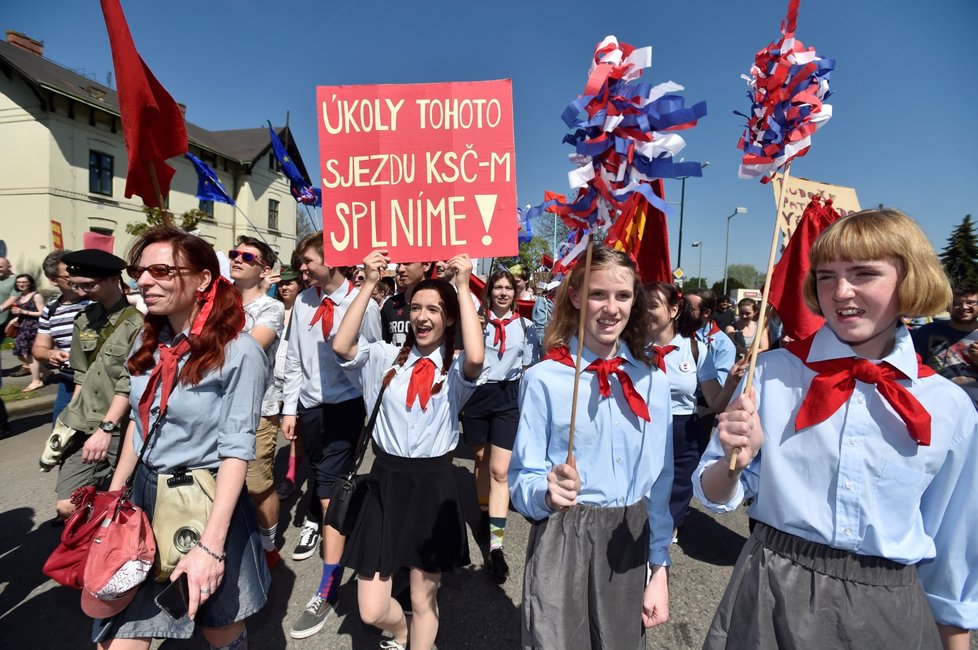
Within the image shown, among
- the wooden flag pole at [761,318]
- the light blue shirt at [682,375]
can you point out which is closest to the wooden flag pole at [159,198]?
the wooden flag pole at [761,318]

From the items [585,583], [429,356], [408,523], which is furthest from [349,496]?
[585,583]

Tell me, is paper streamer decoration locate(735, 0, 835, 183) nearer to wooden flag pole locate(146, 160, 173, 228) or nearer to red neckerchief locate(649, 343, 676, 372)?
red neckerchief locate(649, 343, 676, 372)

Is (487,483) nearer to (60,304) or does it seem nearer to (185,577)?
(185,577)

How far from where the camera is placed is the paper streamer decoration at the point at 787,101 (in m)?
1.59

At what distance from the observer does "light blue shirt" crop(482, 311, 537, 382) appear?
14.6ft

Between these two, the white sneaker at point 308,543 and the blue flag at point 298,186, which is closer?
the white sneaker at point 308,543

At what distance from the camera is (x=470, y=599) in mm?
3207

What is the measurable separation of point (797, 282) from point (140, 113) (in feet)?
10.3

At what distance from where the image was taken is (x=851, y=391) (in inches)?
54.7

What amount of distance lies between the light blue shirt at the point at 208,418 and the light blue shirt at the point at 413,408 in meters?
0.73

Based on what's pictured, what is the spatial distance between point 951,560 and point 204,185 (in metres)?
7.22

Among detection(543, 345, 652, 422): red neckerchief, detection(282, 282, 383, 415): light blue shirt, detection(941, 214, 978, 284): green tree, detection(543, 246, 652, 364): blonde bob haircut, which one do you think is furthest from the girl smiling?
detection(941, 214, 978, 284): green tree

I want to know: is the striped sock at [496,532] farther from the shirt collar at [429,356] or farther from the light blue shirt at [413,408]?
the shirt collar at [429,356]

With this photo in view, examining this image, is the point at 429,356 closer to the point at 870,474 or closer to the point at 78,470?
the point at 870,474
